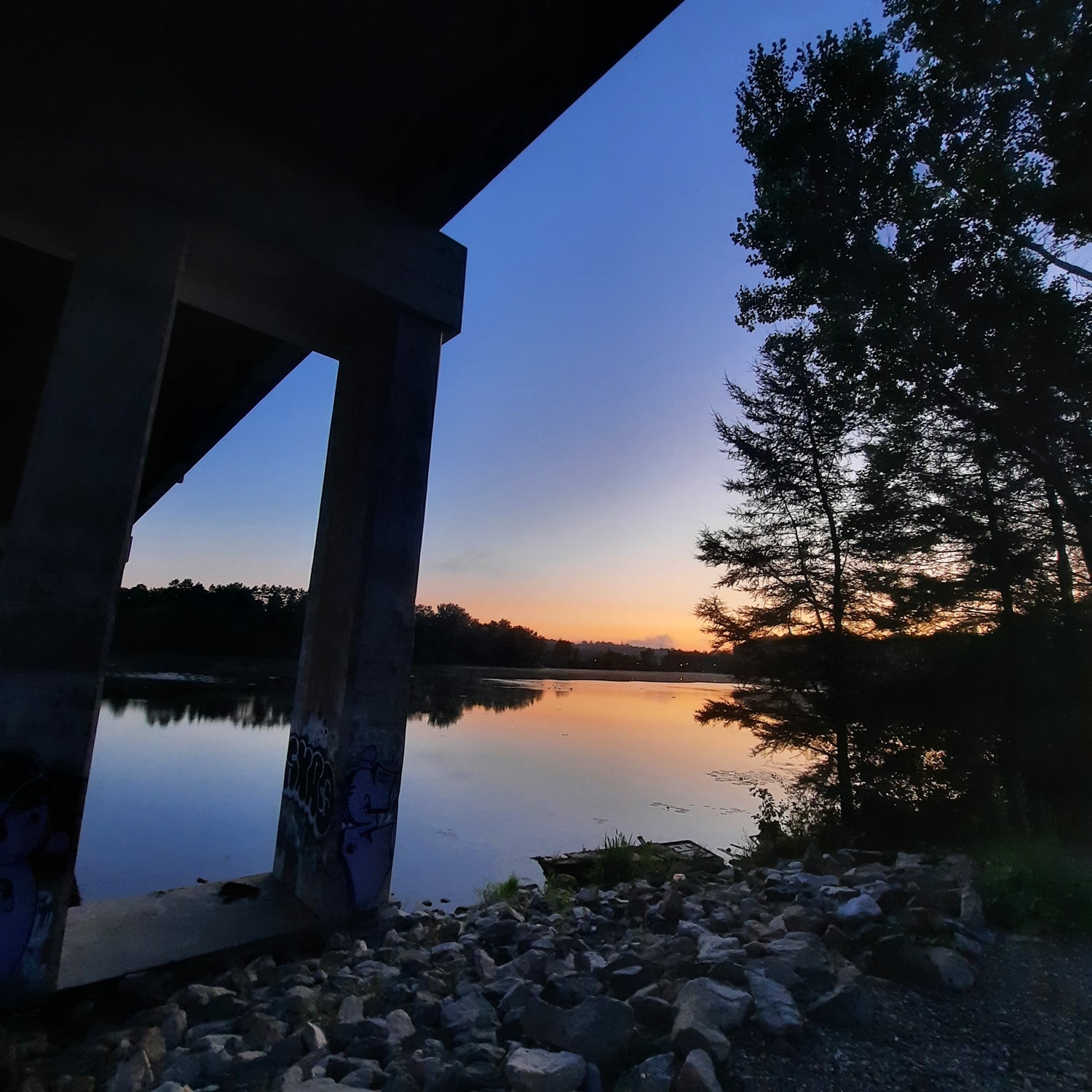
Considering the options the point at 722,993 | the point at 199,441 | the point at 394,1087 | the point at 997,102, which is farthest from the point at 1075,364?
the point at 199,441

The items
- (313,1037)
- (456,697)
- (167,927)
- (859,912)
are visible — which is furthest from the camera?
(456,697)

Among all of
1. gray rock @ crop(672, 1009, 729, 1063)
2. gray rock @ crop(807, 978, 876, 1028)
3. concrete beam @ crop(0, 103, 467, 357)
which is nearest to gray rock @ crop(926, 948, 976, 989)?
gray rock @ crop(807, 978, 876, 1028)

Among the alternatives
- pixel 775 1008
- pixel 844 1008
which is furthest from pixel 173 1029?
pixel 844 1008

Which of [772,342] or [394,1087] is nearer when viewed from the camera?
[394,1087]

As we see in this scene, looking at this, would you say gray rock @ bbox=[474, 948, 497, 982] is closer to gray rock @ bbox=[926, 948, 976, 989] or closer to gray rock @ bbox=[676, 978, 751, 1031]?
gray rock @ bbox=[676, 978, 751, 1031]

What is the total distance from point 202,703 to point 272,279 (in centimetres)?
3198

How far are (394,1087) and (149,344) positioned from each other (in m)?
5.21

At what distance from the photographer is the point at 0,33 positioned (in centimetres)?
474

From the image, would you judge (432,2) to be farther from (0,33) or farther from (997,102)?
(997,102)

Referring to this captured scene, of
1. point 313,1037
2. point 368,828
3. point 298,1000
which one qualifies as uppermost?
point 368,828

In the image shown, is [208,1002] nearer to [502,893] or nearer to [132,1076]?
[132,1076]

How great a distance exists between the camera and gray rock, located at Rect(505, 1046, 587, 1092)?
294cm

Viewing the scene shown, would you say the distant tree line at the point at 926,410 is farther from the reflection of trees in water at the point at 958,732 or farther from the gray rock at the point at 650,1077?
the gray rock at the point at 650,1077

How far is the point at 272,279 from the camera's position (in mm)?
6410
